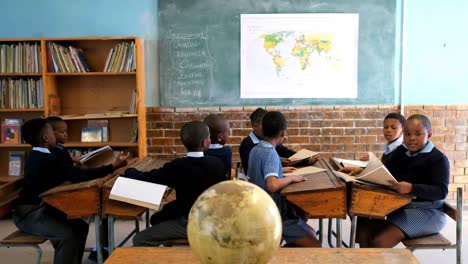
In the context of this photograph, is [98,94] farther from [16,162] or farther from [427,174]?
[427,174]

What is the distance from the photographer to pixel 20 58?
472 centimetres

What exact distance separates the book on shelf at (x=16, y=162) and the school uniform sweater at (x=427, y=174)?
3.79m

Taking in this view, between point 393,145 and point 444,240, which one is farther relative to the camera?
point 393,145

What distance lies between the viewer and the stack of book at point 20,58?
4.71 metres

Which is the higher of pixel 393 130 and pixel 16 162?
pixel 393 130

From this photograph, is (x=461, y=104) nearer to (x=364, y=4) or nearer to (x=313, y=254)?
(x=364, y=4)

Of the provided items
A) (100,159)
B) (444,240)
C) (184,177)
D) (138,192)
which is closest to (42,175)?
(100,159)

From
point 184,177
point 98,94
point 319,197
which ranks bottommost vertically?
point 319,197

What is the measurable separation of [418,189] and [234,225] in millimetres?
1802

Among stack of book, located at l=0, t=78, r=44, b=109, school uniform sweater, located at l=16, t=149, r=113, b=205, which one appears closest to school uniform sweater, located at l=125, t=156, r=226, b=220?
school uniform sweater, located at l=16, t=149, r=113, b=205

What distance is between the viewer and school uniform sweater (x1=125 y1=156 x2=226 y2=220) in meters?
2.58

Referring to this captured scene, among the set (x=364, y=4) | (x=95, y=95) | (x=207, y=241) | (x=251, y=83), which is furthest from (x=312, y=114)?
(x=207, y=241)

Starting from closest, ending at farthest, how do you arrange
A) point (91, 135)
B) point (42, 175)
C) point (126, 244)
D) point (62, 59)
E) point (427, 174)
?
1. point (427, 174)
2. point (42, 175)
3. point (126, 244)
4. point (62, 59)
5. point (91, 135)

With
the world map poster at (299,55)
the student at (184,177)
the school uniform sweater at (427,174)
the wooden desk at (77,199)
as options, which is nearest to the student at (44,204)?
the wooden desk at (77,199)
